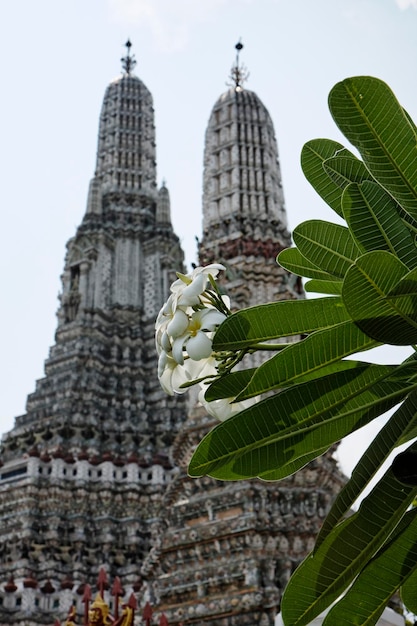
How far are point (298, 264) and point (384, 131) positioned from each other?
0.74 metres

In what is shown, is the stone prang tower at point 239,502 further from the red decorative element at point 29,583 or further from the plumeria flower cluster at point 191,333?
the plumeria flower cluster at point 191,333

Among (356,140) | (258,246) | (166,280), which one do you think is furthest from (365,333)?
(166,280)

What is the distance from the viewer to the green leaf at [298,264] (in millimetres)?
3117

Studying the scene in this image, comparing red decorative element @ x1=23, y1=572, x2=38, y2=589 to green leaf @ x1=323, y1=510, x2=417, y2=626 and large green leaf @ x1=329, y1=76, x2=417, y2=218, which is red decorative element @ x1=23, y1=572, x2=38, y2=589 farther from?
large green leaf @ x1=329, y1=76, x2=417, y2=218

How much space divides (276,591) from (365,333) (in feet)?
44.1

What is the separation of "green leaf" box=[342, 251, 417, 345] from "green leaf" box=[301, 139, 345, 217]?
2.62 ft

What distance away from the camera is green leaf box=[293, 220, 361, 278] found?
287 cm

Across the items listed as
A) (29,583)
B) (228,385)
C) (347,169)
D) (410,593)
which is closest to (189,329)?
(228,385)

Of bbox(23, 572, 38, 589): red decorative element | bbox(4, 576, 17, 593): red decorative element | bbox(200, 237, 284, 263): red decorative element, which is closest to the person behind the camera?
bbox(4, 576, 17, 593): red decorative element

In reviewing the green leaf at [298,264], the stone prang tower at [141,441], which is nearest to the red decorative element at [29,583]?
the stone prang tower at [141,441]

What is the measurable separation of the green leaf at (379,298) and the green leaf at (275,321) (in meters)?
0.24

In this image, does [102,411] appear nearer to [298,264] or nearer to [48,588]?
[48,588]

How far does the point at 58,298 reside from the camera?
32031mm

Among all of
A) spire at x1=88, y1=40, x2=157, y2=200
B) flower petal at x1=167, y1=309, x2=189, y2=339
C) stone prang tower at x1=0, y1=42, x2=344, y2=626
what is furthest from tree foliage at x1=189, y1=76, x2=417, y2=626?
spire at x1=88, y1=40, x2=157, y2=200
